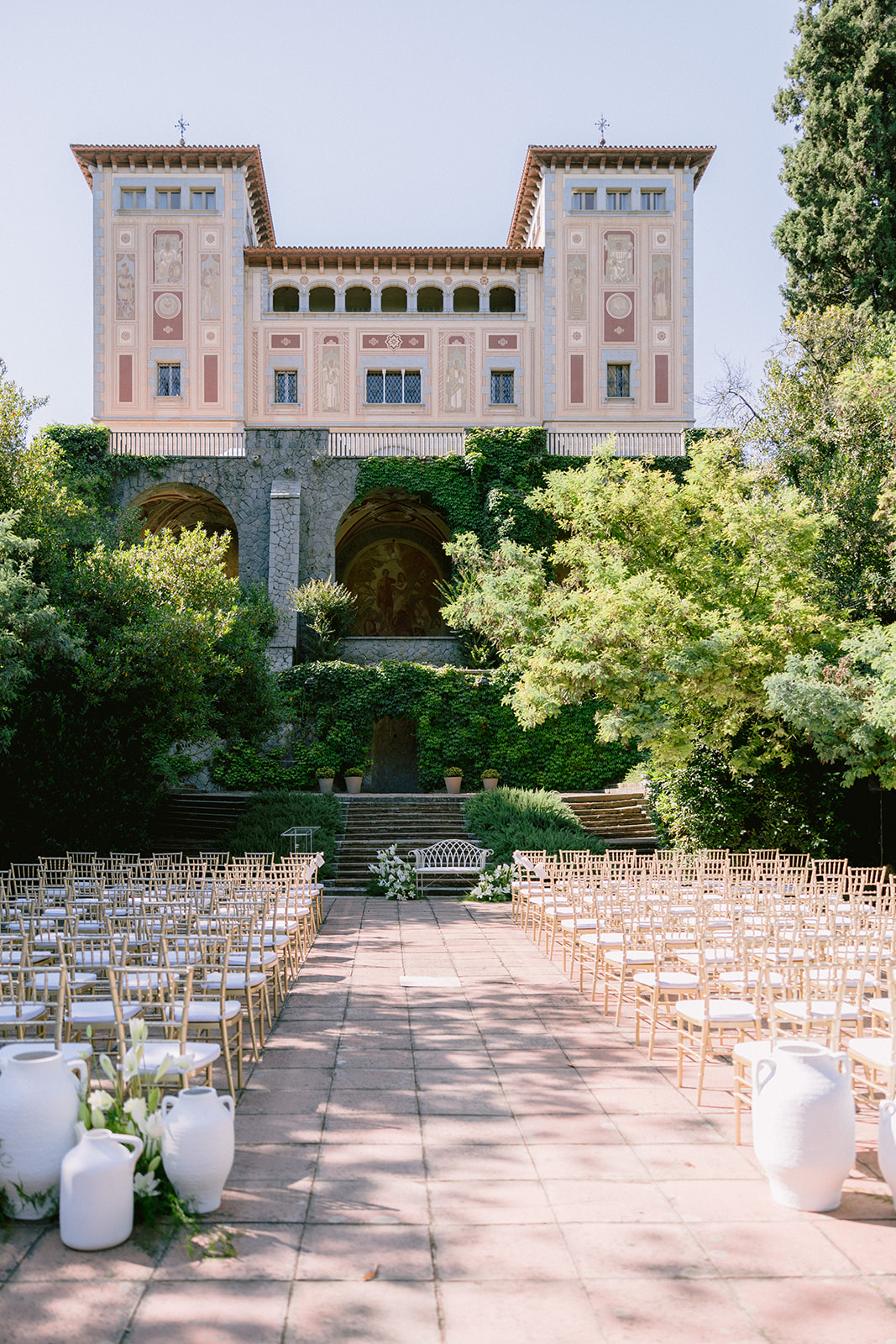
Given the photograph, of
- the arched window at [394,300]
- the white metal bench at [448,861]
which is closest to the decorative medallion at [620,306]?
the arched window at [394,300]

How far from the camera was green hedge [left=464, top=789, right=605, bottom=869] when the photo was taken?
18297 millimetres

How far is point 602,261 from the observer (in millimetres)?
32469

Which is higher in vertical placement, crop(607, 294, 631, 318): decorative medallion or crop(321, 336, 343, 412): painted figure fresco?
crop(607, 294, 631, 318): decorative medallion

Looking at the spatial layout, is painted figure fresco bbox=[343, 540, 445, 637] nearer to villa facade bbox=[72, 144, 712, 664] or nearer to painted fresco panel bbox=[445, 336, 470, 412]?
villa facade bbox=[72, 144, 712, 664]

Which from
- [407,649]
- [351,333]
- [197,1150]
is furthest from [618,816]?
[197,1150]

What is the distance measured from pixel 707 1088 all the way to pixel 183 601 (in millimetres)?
13116

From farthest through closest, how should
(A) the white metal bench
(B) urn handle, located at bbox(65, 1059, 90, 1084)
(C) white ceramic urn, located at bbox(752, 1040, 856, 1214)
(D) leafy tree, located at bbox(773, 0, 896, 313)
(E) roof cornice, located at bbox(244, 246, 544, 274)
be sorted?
(E) roof cornice, located at bbox(244, 246, 544, 274), (D) leafy tree, located at bbox(773, 0, 896, 313), (A) the white metal bench, (B) urn handle, located at bbox(65, 1059, 90, 1084), (C) white ceramic urn, located at bbox(752, 1040, 856, 1214)

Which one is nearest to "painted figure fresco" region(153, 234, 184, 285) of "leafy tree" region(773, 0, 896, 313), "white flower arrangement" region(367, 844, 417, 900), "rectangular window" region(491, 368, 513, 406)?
"rectangular window" region(491, 368, 513, 406)

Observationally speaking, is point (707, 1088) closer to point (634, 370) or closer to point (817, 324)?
point (817, 324)

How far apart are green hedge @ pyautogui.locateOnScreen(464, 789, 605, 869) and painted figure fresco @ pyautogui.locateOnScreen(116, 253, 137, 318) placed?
1980cm

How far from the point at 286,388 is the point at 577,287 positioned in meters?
9.68

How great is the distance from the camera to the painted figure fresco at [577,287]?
106 feet

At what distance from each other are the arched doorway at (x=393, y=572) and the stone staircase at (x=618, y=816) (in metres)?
13.1

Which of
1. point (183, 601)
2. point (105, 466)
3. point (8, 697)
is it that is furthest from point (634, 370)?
point (8, 697)
